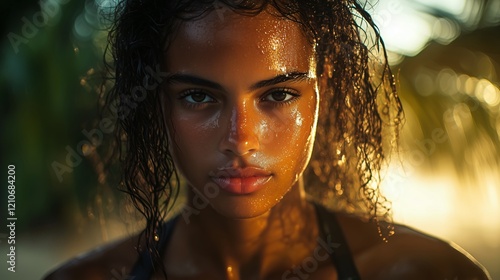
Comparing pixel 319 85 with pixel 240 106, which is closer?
pixel 240 106

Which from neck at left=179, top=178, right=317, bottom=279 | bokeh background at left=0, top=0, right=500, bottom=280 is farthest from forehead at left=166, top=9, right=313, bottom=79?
bokeh background at left=0, top=0, right=500, bottom=280

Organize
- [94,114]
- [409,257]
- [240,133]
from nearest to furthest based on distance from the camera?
[240,133] < [409,257] < [94,114]

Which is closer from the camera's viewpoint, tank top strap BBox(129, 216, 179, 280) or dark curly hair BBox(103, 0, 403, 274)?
dark curly hair BBox(103, 0, 403, 274)

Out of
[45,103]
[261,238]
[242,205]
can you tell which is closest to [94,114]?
[45,103]

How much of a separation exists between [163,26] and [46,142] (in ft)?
3.77

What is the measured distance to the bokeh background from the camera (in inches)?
85.7

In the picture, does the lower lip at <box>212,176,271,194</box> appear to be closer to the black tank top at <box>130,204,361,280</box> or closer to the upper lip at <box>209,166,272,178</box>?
the upper lip at <box>209,166,272,178</box>

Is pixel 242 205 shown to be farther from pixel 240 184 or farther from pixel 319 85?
pixel 319 85

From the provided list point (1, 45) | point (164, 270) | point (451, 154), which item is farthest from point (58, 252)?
point (451, 154)

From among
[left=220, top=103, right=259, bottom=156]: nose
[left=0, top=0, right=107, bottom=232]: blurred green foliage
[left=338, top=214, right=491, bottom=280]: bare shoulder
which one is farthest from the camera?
[left=0, top=0, right=107, bottom=232]: blurred green foliage

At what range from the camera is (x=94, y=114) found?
2.13 m

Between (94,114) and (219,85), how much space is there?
1.08 metres

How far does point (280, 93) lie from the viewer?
1.18 meters

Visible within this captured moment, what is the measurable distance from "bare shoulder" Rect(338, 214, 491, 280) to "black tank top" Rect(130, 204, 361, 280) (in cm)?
2
